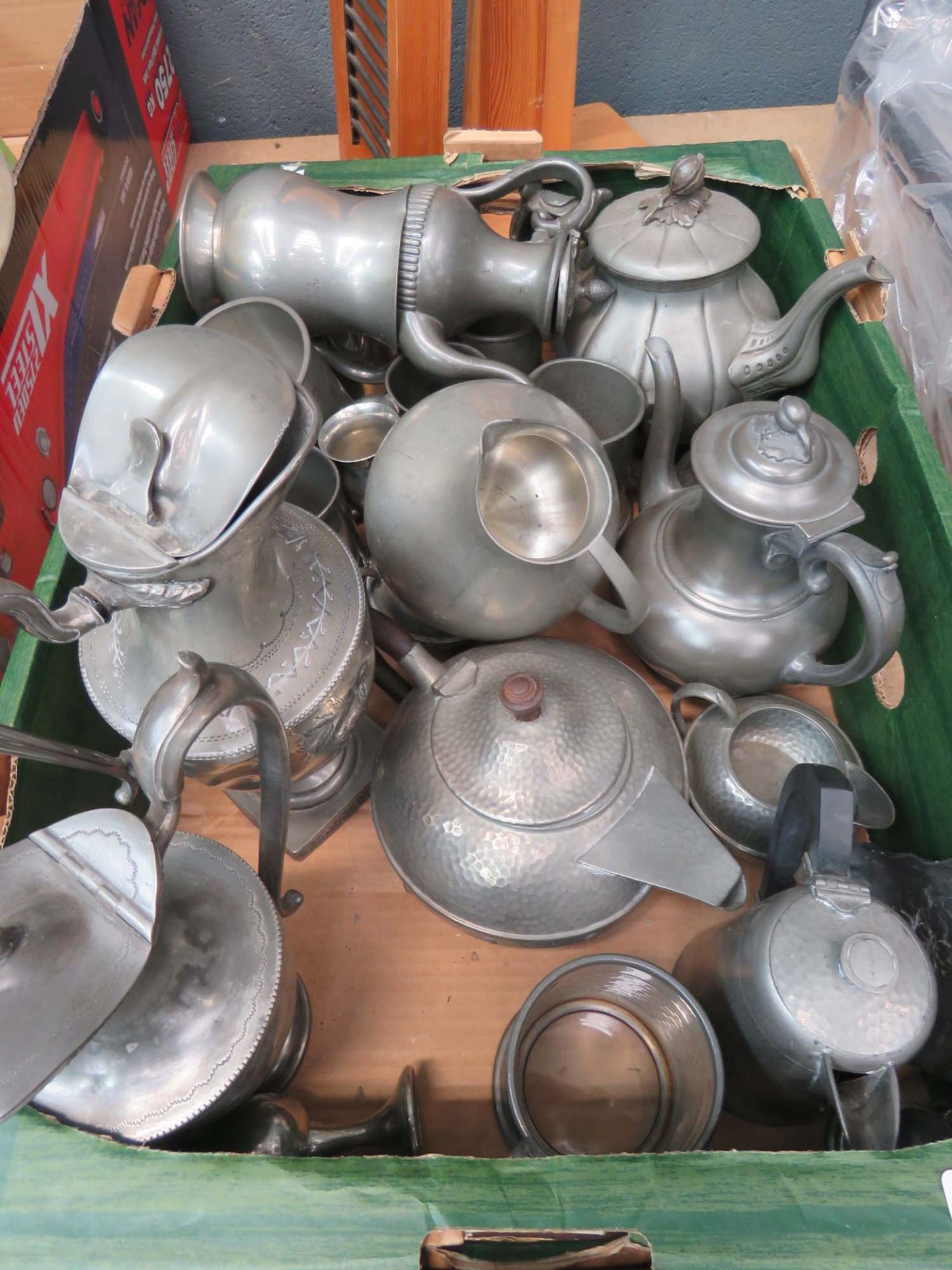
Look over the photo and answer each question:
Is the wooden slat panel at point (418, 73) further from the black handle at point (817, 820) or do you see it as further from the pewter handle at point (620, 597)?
the black handle at point (817, 820)

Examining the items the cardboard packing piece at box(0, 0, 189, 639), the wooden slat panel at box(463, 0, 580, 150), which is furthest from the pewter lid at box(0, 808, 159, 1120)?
the wooden slat panel at box(463, 0, 580, 150)

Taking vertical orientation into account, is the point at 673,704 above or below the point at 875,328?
below

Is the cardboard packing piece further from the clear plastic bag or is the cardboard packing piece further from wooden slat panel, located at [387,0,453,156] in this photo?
the clear plastic bag

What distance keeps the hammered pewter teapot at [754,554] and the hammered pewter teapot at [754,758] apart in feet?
0.11

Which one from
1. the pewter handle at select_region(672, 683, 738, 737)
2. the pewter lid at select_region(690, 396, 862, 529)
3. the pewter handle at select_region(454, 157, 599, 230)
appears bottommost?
the pewter handle at select_region(672, 683, 738, 737)

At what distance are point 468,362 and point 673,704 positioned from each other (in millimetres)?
333

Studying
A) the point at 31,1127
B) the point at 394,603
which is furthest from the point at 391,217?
the point at 31,1127

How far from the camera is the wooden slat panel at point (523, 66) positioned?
3.39ft

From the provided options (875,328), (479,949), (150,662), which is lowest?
(479,949)

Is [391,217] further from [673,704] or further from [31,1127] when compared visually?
[31,1127]

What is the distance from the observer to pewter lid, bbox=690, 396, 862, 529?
22.8 inches

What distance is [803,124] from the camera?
4.58 ft

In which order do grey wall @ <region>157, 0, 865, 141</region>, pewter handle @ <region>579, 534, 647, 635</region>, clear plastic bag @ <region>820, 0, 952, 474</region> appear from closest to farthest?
pewter handle @ <region>579, 534, 647, 635</region>, clear plastic bag @ <region>820, 0, 952, 474</region>, grey wall @ <region>157, 0, 865, 141</region>

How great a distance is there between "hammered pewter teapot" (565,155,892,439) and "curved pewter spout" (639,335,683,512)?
0.03 meters
